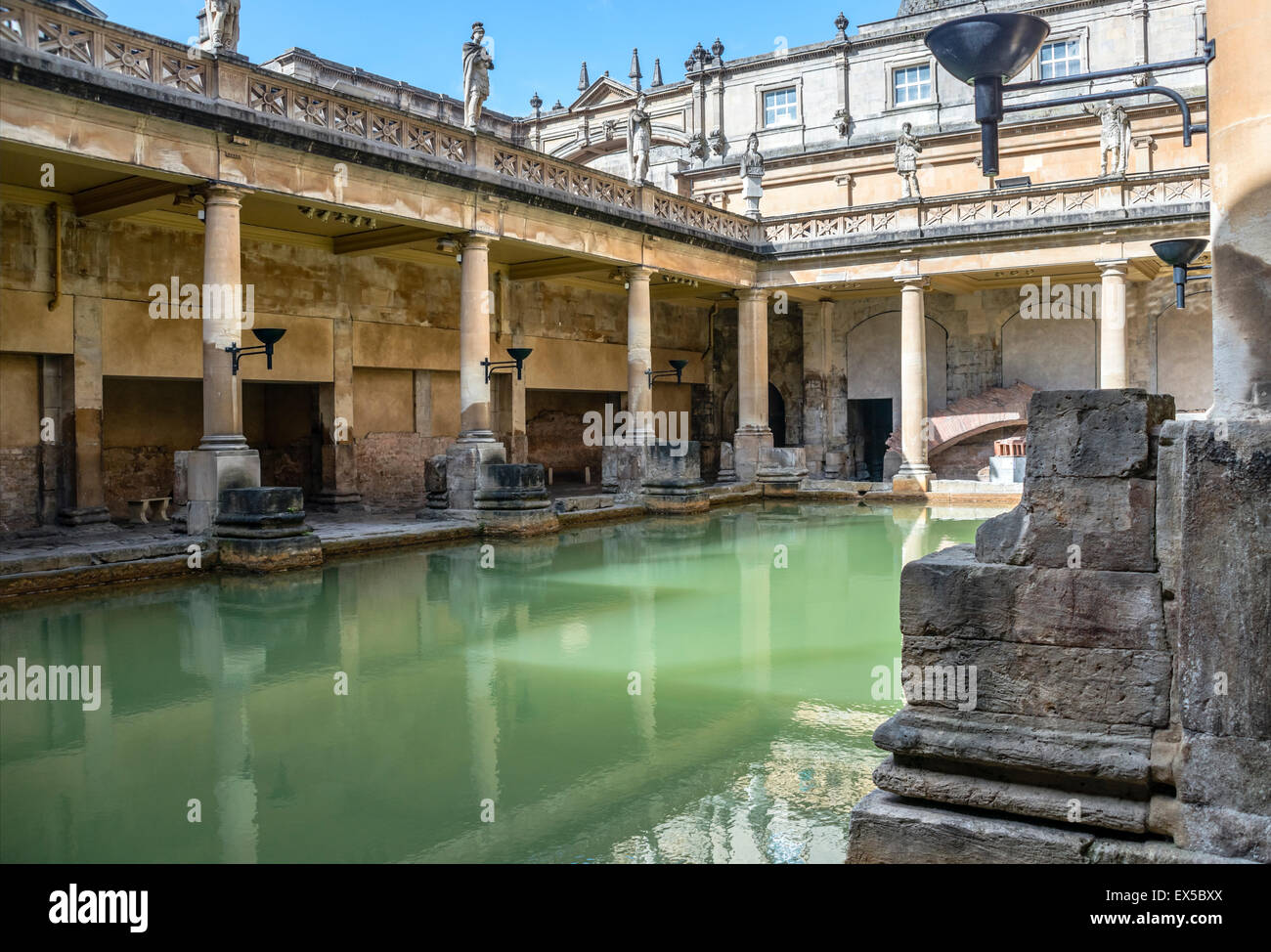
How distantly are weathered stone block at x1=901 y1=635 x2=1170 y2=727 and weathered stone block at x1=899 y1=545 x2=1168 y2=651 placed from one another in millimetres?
33

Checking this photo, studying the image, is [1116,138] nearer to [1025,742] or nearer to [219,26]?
[219,26]

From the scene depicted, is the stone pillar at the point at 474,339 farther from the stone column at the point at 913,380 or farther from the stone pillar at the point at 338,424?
the stone column at the point at 913,380

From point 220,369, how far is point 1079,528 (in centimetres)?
1139

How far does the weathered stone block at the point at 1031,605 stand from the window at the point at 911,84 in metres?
27.1

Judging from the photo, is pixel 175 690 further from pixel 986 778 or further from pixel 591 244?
pixel 591 244

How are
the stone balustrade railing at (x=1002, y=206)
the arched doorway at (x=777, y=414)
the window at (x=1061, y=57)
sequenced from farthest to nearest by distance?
1. the arched doorway at (x=777, y=414)
2. the window at (x=1061, y=57)
3. the stone balustrade railing at (x=1002, y=206)

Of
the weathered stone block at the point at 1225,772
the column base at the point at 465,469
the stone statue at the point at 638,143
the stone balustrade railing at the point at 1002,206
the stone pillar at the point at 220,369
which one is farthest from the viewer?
the stone statue at the point at 638,143

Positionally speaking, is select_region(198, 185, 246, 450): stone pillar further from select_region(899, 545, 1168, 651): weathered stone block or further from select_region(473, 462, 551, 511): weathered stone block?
select_region(899, 545, 1168, 651): weathered stone block

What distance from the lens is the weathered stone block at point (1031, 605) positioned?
3398 millimetres

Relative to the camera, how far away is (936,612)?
3627mm

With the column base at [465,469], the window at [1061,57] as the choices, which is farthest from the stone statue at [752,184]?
the column base at [465,469]

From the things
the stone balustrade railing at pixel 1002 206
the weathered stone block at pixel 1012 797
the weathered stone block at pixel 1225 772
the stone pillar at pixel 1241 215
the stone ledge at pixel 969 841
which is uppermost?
the stone balustrade railing at pixel 1002 206

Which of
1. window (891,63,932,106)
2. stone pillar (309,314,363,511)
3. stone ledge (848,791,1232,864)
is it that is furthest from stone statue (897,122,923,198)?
stone ledge (848,791,1232,864)
